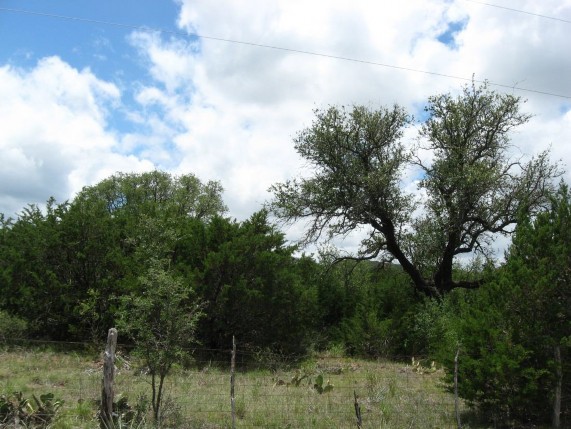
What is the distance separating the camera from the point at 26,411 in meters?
7.96

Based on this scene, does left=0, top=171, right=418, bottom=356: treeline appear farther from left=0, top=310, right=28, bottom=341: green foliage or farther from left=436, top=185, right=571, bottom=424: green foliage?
left=436, top=185, right=571, bottom=424: green foliage

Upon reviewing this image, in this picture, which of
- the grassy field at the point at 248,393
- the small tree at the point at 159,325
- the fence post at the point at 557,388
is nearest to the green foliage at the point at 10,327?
the grassy field at the point at 248,393

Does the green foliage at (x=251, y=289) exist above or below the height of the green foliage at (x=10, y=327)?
above

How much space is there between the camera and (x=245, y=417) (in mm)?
9625

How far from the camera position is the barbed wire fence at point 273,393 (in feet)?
30.4

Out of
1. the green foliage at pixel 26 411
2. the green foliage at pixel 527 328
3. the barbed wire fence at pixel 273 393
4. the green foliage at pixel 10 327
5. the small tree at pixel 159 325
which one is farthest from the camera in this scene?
the green foliage at pixel 10 327

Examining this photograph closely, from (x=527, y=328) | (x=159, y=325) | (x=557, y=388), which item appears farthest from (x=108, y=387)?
(x=557, y=388)

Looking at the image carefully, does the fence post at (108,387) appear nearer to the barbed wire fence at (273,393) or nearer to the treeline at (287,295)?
the barbed wire fence at (273,393)

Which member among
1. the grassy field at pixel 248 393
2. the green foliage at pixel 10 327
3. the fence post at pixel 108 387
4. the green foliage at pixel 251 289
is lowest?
the grassy field at pixel 248 393

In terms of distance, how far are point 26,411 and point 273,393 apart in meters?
5.50

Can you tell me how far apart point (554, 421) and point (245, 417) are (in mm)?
5510

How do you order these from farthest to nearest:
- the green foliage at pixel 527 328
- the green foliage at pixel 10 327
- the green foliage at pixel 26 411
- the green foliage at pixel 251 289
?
the green foliage at pixel 251 289 < the green foliage at pixel 10 327 < the green foliage at pixel 527 328 < the green foliage at pixel 26 411

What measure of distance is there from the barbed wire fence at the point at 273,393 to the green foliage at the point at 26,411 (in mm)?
633

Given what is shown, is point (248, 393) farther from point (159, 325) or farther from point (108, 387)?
point (108, 387)
